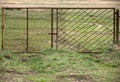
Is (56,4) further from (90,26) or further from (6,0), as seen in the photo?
(90,26)

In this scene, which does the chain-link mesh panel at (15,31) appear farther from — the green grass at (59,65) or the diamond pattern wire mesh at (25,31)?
the green grass at (59,65)

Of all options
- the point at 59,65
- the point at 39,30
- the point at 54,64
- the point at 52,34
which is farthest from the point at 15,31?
the point at 59,65

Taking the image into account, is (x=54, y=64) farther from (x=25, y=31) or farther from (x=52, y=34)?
(x=25, y=31)

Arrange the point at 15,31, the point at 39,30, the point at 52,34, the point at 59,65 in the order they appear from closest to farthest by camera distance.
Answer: the point at 59,65
the point at 52,34
the point at 15,31
the point at 39,30

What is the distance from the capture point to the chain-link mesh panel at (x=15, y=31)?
39.2ft

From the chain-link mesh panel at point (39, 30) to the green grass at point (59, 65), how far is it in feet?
4.55

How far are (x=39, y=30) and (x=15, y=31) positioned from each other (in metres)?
0.90

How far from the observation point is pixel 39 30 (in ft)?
49.4

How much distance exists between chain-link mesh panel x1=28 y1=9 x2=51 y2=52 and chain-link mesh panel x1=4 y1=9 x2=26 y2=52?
241mm

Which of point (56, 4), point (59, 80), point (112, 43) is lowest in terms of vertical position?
point (59, 80)

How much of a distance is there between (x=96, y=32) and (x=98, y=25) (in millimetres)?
1442

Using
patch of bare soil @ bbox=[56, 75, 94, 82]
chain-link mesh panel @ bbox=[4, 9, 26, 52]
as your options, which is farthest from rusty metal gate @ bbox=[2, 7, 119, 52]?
patch of bare soil @ bbox=[56, 75, 94, 82]

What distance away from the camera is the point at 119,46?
37.1 feet

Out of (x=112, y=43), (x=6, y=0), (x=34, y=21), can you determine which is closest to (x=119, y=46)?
(x=112, y=43)
